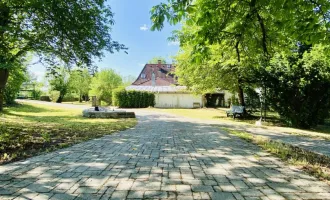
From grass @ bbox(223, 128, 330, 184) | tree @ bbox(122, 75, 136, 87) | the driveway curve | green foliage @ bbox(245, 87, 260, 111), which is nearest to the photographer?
the driveway curve

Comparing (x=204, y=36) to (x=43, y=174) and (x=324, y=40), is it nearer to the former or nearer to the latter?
(x=324, y=40)

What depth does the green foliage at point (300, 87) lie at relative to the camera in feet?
40.4

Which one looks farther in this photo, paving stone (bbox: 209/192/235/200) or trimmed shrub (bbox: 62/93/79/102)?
trimmed shrub (bbox: 62/93/79/102)

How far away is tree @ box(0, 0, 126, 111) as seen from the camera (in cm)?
711

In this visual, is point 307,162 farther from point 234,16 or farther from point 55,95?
point 55,95

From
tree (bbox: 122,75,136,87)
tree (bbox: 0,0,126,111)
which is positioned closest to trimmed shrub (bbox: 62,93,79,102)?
tree (bbox: 122,75,136,87)

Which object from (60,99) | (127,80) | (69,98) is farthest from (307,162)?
(127,80)

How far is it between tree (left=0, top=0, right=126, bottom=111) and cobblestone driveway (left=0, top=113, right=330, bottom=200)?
3.89m

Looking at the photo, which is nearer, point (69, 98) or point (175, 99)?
point (175, 99)

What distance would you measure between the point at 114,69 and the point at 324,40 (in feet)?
143

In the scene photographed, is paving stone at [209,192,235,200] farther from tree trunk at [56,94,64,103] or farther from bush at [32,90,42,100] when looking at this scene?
bush at [32,90,42,100]

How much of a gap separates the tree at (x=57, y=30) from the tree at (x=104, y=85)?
79.4 ft

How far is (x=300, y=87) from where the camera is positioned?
1266 cm

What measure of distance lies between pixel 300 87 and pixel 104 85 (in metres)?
29.7
